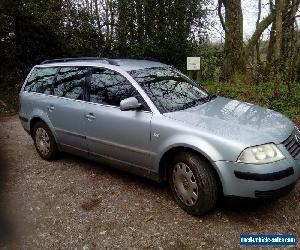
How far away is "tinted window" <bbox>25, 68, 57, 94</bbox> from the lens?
623cm

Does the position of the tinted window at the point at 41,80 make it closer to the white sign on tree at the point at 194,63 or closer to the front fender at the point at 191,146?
the front fender at the point at 191,146

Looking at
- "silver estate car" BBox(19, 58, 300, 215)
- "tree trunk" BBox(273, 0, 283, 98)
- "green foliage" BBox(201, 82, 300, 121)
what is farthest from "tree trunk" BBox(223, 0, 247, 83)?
"silver estate car" BBox(19, 58, 300, 215)

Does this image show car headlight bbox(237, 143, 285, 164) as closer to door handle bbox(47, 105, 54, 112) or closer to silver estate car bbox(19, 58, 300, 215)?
silver estate car bbox(19, 58, 300, 215)

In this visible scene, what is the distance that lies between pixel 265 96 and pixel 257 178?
6422mm

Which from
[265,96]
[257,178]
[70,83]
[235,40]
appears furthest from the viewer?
[235,40]

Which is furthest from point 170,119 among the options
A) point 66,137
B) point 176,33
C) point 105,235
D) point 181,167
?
point 176,33

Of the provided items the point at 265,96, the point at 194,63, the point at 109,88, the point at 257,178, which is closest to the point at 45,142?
the point at 109,88

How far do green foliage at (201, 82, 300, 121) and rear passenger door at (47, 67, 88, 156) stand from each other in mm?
4749

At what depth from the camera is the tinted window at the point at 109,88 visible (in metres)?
4.93

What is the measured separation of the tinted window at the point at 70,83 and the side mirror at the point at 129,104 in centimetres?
119

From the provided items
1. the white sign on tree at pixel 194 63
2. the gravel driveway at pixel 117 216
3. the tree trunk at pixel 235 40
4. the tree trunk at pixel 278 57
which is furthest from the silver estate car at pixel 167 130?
the tree trunk at pixel 235 40

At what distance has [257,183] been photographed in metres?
3.80

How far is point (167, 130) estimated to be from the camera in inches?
170

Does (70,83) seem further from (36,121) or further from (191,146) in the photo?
(191,146)
